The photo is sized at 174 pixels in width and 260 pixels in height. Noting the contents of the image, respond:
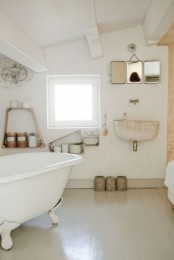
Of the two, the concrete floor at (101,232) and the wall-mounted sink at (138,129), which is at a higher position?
the wall-mounted sink at (138,129)

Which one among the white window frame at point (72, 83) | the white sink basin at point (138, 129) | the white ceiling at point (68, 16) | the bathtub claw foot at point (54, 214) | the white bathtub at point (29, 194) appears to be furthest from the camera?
the white window frame at point (72, 83)

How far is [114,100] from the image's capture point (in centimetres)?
417

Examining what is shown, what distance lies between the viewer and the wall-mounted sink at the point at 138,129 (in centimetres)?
383

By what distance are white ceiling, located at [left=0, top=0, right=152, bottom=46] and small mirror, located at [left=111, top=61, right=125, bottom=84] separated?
491 mm

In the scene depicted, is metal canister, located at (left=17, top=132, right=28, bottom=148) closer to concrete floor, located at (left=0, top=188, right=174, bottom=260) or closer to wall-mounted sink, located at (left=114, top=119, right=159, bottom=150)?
concrete floor, located at (left=0, top=188, right=174, bottom=260)

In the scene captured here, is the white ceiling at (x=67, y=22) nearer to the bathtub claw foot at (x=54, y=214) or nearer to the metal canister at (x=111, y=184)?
→ the bathtub claw foot at (x=54, y=214)

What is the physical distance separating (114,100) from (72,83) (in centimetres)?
70

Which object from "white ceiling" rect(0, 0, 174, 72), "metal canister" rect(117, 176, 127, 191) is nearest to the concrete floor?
"metal canister" rect(117, 176, 127, 191)

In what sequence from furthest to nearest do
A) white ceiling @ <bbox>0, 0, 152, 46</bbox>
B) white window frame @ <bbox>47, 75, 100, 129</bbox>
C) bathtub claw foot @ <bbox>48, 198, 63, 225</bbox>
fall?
white window frame @ <bbox>47, 75, 100, 129</bbox>, bathtub claw foot @ <bbox>48, 198, 63, 225</bbox>, white ceiling @ <bbox>0, 0, 152, 46</bbox>

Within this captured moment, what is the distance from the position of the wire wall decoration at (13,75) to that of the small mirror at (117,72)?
1.26 m

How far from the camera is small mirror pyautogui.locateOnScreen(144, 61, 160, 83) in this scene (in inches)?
160

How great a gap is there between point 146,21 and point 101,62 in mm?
859

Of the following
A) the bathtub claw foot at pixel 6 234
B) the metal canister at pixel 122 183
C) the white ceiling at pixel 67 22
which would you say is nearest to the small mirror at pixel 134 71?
the white ceiling at pixel 67 22

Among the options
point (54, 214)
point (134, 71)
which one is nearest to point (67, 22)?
point (134, 71)
